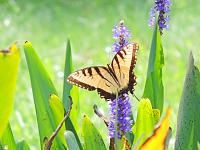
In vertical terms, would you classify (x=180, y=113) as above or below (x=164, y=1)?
below

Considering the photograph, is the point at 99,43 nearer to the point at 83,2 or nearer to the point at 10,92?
the point at 83,2

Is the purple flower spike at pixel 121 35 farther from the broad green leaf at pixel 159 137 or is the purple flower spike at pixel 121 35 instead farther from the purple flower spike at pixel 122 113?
the broad green leaf at pixel 159 137

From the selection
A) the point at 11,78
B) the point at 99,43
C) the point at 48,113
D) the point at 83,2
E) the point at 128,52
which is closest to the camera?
the point at 11,78

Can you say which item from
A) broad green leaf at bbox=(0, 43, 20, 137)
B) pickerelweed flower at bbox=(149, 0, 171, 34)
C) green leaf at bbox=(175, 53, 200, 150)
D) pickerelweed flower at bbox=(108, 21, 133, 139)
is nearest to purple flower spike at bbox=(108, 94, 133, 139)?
pickerelweed flower at bbox=(108, 21, 133, 139)

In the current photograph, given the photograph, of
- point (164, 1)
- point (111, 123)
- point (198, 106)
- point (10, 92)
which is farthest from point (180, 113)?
point (10, 92)

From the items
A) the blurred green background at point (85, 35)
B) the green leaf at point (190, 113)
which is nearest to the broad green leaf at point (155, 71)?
the green leaf at point (190, 113)

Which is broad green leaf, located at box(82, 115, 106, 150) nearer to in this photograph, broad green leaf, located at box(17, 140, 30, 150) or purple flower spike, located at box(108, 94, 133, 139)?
purple flower spike, located at box(108, 94, 133, 139)
